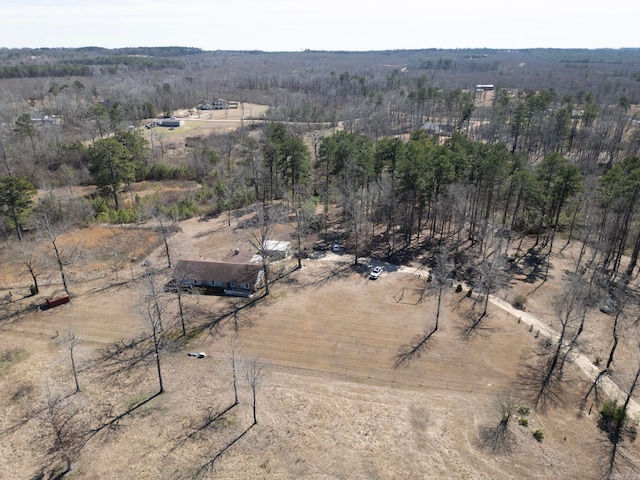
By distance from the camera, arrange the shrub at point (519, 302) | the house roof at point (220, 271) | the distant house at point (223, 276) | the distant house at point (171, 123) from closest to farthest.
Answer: the shrub at point (519, 302) → the distant house at point (223, 276) → the house roof at point (220, 271) → the distant house at point (171, 123)

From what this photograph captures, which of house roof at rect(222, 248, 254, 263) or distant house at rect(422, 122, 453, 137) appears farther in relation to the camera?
distant house at rect(422, 122, 453, 137)

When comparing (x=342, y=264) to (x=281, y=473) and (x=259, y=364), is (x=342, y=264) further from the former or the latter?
(x=281, y=473)

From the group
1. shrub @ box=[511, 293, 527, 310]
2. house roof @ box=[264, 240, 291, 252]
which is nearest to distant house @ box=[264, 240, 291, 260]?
house roof @ box=[264, 240, 291, 252]

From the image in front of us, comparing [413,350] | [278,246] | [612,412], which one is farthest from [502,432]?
[278,246]

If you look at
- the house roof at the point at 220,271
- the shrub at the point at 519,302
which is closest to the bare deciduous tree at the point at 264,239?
the house roof at the point at 220,271

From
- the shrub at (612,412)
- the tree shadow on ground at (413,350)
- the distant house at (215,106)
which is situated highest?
the distant house at (215,106)

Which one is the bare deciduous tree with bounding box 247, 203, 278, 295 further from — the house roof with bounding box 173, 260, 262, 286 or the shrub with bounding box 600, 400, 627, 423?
the shrub with bounding box 600, 400, 627, 423

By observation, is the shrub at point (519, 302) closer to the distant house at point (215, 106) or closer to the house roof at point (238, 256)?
the house roof at point (238, 256)

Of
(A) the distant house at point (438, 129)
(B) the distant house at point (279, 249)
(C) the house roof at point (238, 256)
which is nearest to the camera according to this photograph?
(C) the house roof at point (238, 256)
